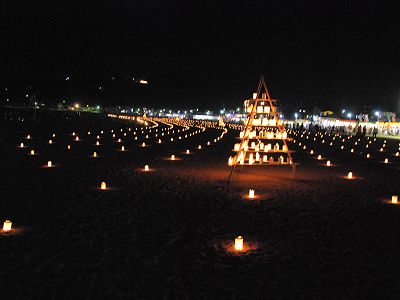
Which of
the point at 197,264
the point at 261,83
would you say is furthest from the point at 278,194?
the point at 197,264

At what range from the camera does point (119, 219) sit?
1056 cm

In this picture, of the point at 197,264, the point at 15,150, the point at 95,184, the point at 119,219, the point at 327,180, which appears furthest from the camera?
the point at 15,150

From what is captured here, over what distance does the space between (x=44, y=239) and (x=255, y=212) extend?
5.63m

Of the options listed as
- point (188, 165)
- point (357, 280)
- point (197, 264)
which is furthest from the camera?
point (188, 165)

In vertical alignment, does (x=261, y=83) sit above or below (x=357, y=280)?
above

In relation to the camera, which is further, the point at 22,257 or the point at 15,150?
the point at 15,150

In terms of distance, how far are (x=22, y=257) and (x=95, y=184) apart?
7.51m

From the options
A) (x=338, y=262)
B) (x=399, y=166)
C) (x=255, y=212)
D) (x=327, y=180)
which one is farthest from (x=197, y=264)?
(x=399, y=166)

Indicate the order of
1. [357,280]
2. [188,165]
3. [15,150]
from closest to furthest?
[357,280]
[188,165]
[15,150]

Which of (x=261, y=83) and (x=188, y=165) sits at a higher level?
(x=261, y=83)

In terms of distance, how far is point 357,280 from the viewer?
707 centimetres

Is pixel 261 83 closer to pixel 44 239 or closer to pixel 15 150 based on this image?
pixel 44 239

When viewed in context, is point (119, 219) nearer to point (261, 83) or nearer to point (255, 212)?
point (255, 212)

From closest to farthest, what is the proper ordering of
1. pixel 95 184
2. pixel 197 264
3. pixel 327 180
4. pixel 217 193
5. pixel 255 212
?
pixel 197 264 < pixel 255 212 < pixel 217 193 < pixel 95 184 < pixel 327 180
